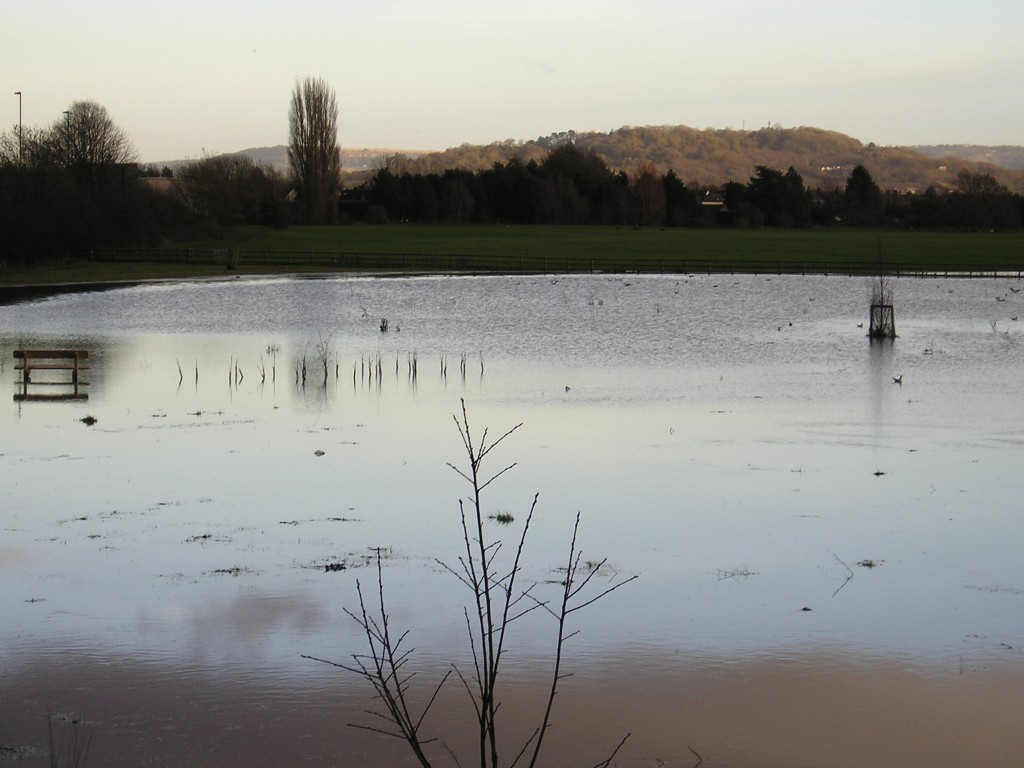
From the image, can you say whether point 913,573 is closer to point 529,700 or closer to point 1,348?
point 529,700

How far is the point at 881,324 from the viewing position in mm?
38000

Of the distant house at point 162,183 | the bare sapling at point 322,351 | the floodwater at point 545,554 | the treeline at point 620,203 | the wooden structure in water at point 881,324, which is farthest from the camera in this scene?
the treeline at point 620,203

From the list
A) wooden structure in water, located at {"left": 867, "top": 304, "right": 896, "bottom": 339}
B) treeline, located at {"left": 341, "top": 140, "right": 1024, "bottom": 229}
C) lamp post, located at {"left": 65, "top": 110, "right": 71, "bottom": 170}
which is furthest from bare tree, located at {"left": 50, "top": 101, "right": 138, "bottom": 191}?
wooden structure in water, located at {"left": 867, "top": 304, "right": 896, "bottom": 339}

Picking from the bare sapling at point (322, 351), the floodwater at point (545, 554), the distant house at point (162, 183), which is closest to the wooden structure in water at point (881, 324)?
the floodwater at point (545, 554)

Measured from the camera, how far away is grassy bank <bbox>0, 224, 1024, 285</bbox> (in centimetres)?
7931

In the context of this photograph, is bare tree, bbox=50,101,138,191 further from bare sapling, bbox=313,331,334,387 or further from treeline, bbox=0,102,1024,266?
bare sapling, bbox=313,331,334,387

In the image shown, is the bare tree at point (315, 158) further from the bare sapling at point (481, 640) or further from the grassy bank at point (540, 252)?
the bare sapling at point (481, 640)

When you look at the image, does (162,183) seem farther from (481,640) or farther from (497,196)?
(481,640)

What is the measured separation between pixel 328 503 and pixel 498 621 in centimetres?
511

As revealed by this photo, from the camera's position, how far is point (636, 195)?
5384 inches

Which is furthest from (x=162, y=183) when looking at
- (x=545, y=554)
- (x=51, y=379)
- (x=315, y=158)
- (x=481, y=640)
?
(x=481, y=640)

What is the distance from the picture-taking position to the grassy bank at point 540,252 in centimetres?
7931

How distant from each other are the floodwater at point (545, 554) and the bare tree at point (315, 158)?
9876 cm

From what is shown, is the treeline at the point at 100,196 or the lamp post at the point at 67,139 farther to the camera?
the lamp post at the point at 67,139
